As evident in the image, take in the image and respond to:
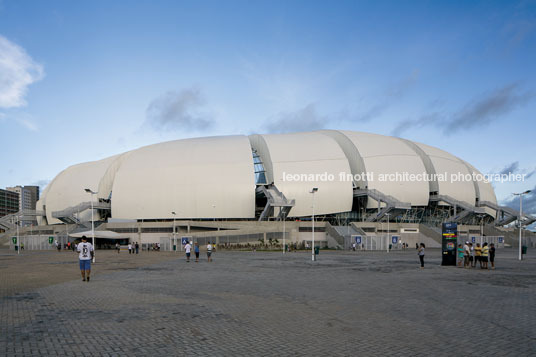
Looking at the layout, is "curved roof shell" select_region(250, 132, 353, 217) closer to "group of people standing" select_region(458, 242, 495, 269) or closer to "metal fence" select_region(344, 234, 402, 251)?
"metal fence" select_region(344, 234, 402, 251)

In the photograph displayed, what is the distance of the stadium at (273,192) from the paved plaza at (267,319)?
41.5 metres

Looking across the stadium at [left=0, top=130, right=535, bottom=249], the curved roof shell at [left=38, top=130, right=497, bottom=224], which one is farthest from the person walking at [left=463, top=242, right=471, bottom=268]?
the curved roof shell at [left=38, top=130, right=497, bottom=224]

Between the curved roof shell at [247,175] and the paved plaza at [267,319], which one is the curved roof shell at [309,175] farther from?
the paved plaza at [267,319]

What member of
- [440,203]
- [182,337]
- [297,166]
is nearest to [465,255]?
[182,337]

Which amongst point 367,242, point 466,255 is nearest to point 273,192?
point 367,242

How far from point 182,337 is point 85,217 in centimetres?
6628

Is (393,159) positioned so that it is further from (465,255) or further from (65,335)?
(65,335)

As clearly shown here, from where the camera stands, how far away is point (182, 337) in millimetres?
7504

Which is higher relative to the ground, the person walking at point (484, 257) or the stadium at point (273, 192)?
the stadium at point (273, 192)

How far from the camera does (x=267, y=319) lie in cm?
910

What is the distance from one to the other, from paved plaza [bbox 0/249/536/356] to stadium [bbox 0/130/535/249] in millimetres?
41486

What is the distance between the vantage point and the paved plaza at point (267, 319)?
271 inches

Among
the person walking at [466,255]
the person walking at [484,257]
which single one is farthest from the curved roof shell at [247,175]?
the person walking at [484,257]

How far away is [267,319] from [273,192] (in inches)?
2037
